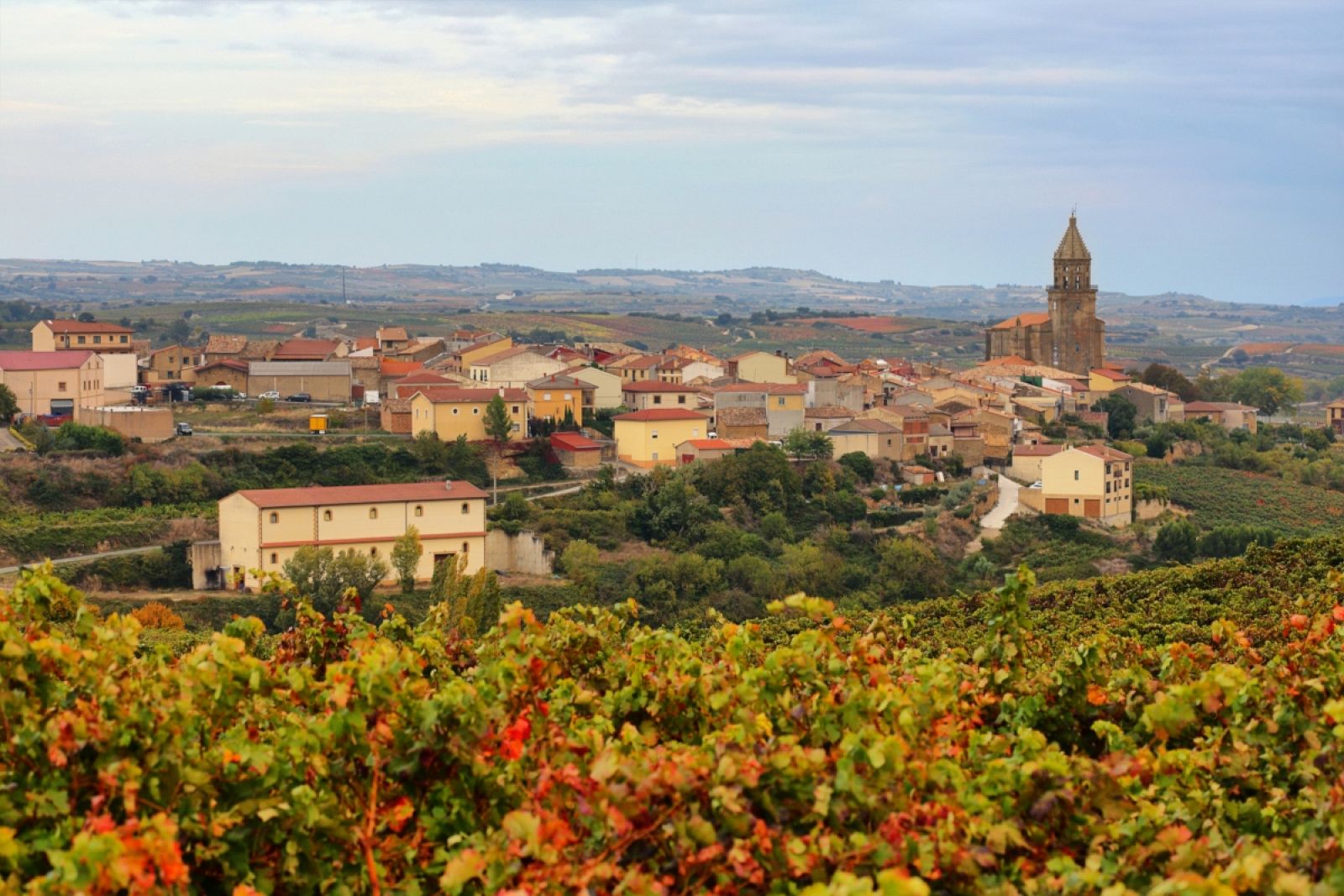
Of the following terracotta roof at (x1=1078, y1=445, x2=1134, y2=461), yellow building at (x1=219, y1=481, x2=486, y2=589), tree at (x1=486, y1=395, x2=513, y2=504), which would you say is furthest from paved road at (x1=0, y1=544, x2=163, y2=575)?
terracotta roof at (x1=1078, y1=445, x2=1134, y2=461)

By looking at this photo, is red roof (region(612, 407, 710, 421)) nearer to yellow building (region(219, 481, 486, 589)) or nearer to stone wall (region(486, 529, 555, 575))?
stone wall (region(486, 529, 555, 575))

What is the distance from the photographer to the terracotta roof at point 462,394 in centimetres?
4312

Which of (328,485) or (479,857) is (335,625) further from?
(328,485)

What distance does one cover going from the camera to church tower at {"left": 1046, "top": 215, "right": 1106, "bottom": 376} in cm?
7050

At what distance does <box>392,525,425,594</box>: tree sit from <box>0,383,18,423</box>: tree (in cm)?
1355

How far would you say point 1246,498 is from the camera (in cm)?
4525

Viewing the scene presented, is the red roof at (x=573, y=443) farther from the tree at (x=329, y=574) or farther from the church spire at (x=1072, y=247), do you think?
the church spire at (x=1072, y=247)

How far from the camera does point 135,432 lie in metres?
40.4

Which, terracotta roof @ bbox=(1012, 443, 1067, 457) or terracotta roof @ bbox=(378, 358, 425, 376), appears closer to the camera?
terracotta roof @ bbox=(1012, 443, 1067, 457)

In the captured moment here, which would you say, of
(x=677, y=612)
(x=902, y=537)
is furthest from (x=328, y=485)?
(x=902, y=537)

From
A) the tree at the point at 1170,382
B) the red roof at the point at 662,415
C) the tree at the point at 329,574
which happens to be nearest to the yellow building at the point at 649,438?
the red roof at the point at 662,415

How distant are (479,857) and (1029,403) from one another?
5185 centimetres

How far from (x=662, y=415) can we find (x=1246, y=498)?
598 inches

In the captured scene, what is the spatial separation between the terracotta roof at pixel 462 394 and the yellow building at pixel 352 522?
908 centimetres
